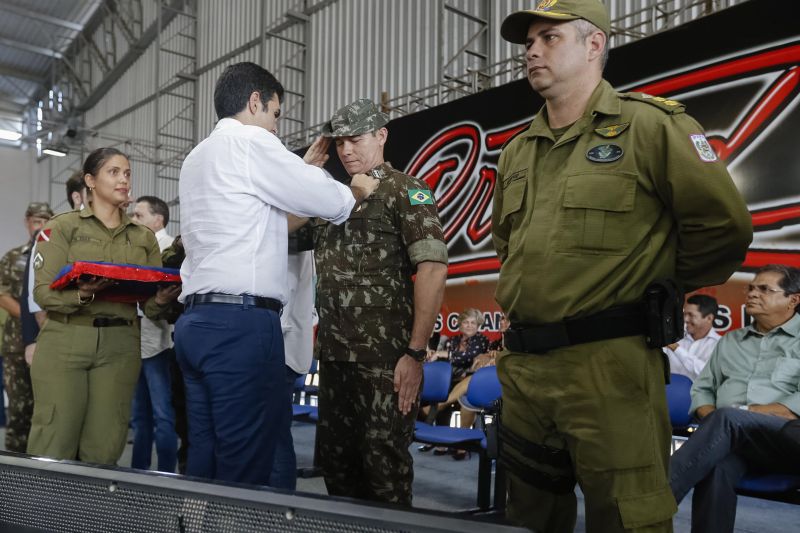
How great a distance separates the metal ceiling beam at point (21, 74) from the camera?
1716 cm

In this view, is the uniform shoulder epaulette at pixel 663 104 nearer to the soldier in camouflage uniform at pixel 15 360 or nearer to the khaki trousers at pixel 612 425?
the khaki trousers at pixel 612 425

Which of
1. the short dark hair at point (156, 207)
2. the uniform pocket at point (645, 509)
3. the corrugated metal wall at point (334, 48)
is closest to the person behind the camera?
the uniform pocket at point (645, 509)

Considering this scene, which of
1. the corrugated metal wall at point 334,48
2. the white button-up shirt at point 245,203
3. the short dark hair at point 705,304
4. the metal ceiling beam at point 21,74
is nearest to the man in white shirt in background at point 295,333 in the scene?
the white button-up shirt at point 245,203

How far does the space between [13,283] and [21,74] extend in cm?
1725

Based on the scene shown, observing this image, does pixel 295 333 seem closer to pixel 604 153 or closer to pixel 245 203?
pixel 245 203

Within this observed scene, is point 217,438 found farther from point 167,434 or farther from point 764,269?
point 764,269

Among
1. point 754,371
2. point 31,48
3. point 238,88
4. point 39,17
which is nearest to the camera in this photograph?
point 238,88

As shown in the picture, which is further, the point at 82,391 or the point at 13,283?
the point at 13,283

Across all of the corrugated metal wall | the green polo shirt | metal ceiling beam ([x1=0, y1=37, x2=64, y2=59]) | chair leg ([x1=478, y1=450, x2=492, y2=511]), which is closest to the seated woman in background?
chair leg ([x1=478, y1=450, x2=492, y2=511])

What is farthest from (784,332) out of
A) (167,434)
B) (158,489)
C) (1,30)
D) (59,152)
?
(1,30)

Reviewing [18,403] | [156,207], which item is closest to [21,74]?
[156,207]

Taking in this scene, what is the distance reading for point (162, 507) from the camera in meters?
0.84

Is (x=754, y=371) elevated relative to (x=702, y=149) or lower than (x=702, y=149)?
lower

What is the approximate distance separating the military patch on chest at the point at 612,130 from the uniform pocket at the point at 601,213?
83 mm
